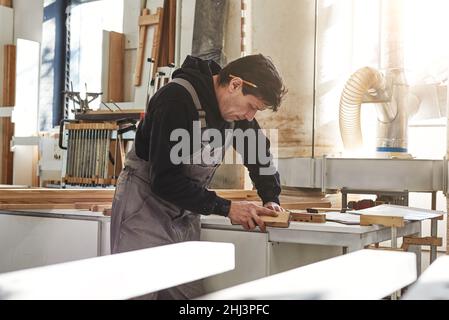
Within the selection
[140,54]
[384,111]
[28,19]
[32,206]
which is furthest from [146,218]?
[28,19]

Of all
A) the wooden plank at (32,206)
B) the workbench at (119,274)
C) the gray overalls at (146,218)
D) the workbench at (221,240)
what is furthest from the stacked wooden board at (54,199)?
the workbench at (119,274)

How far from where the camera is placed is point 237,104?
2.16 metres

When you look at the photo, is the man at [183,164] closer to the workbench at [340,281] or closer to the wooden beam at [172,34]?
the workbench at [340,281]

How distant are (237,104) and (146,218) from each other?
1.84 feet

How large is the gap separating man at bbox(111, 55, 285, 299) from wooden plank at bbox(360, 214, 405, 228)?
32 cm

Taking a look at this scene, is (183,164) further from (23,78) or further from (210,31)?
(23,78)

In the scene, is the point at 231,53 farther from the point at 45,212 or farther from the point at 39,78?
the point at 39,78

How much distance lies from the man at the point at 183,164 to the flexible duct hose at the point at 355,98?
4.69ft

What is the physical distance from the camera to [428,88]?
4230mm

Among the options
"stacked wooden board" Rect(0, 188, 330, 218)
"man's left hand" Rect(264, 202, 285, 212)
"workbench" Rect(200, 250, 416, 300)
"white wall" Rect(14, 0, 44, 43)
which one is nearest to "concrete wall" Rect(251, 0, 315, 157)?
"stacked wooden board" Rect(0, 188, 330, 218)

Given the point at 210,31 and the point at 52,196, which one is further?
the point at 210,31

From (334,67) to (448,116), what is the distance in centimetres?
103

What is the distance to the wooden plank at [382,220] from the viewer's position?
6.26 ft

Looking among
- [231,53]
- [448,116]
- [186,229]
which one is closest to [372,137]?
[448,116]
